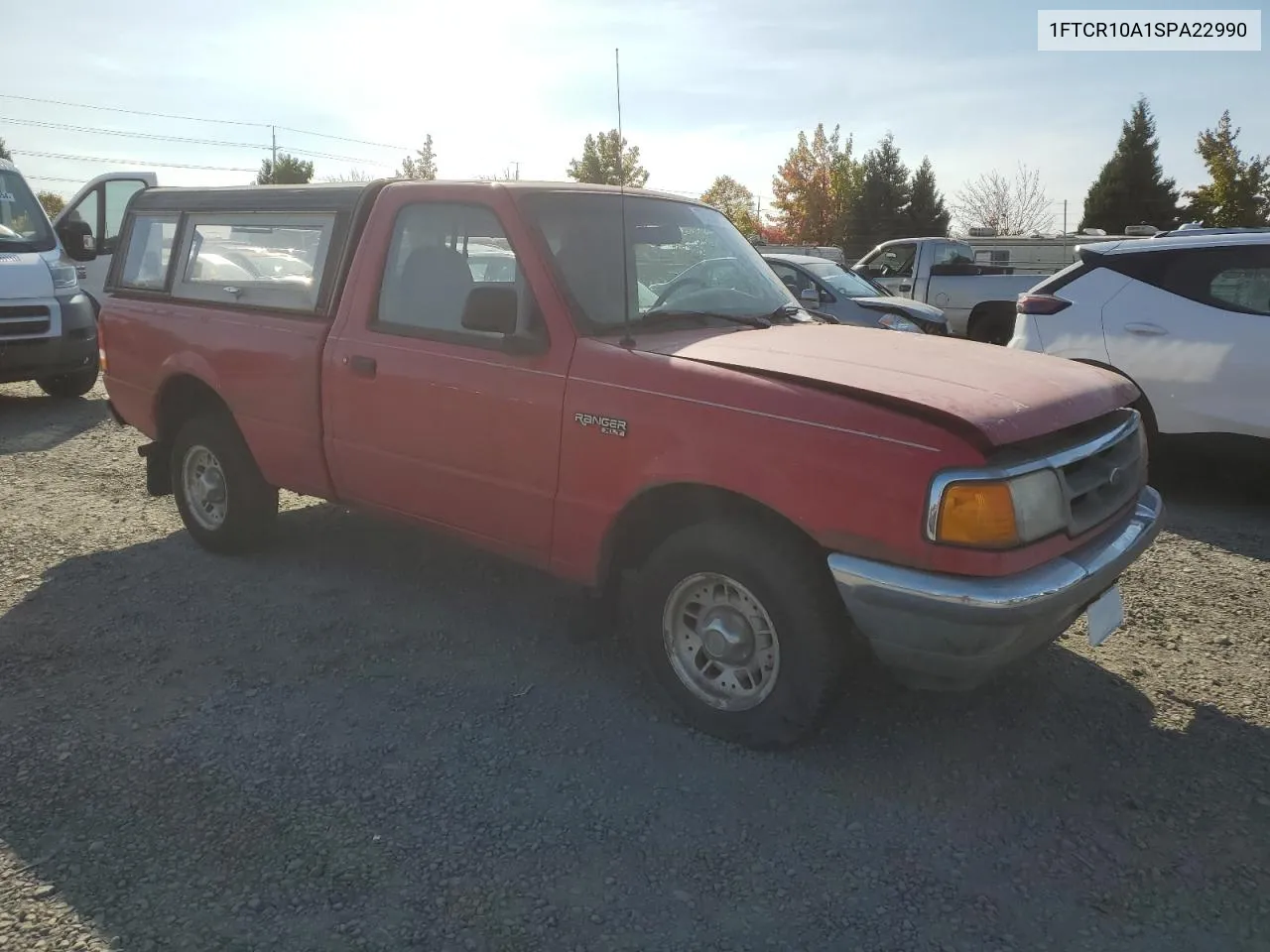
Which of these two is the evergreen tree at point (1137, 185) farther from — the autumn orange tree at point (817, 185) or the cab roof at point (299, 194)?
the cab roof at point (299, 194)

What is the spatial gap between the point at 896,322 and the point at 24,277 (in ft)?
27.8

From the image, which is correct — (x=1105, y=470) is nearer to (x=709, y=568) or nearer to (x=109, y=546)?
(x=709, y=568)

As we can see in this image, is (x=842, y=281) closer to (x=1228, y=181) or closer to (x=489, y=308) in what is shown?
(x=489, y=308)

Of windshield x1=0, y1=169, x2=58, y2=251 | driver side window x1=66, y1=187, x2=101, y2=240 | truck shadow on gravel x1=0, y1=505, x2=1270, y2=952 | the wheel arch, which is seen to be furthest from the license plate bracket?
driver side window x1=66, y1=187, x2=101, y2=240

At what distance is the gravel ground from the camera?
8.65 ft

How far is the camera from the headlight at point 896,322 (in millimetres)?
10555

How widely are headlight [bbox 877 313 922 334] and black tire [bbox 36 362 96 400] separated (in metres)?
8.22

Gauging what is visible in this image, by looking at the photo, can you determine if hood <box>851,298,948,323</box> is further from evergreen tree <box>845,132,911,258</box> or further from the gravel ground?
evergreen tree <box>845,132,911,258</box>

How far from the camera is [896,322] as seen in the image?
10672mm

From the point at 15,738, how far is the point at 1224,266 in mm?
6904

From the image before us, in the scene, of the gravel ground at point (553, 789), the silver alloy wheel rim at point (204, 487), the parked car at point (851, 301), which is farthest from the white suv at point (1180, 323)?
the silver alloy wheel rim at point (204, 487)

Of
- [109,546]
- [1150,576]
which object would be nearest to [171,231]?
[109,546]

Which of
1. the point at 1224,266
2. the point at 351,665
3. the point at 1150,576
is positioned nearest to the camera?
the point at 351,665

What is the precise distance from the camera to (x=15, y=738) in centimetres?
354
